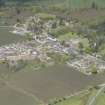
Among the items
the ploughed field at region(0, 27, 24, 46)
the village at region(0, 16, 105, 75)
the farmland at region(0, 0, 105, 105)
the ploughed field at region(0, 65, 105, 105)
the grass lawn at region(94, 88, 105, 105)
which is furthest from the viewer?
the ploughed field at region(0, 27, 24, 46)

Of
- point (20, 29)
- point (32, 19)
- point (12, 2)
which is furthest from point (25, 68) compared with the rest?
point (12, 2)

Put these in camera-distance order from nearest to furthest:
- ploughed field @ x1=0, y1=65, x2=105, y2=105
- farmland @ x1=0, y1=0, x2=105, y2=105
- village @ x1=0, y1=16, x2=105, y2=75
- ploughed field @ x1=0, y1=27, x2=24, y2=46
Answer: ploughed field @ x1=0, y1=65, x2=105, y2=105 → farmland @ x1=0, y1=0, x2=105, y2=105 → village @ x1=0, y1=16, x2=105, y2=75 → ploughed field @ x1=0, y1=27, x2=24, y2=46

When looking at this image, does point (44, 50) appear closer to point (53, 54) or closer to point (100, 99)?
point (53, 54)

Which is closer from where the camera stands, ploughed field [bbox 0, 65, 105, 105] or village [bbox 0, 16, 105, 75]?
ploughed field [bbox 0, 65, 105, 105]

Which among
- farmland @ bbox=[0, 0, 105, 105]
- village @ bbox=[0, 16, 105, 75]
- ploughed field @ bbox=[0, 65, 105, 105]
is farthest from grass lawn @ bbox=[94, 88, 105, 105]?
village @ bbox=[0, 16, 105, 75]

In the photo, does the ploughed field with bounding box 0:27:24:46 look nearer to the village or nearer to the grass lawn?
the village

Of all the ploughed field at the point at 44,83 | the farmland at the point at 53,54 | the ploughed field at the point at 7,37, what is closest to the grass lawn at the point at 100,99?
the farmland at the point at 53,54

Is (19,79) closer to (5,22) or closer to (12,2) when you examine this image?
(5,22)
